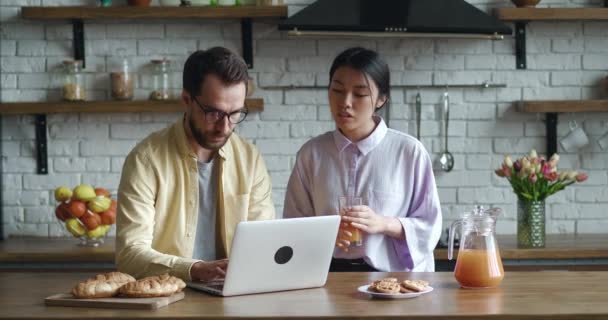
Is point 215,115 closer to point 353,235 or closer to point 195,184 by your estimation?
point 195,184

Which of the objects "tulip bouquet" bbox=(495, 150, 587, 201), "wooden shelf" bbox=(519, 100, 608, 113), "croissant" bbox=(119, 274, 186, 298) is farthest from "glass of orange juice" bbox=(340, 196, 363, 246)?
"wooden shelf" bbox=(519, 100, 608, 113)

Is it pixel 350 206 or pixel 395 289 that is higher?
pixel 350 206

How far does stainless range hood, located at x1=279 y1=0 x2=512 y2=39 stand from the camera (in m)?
3.77

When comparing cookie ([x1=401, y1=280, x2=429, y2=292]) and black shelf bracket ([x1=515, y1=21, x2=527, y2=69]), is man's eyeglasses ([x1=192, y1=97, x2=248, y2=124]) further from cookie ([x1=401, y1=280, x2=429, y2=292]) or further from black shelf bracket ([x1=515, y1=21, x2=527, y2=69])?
black shelf bracket ([x1=515, y1=21, x2=527, y2=69])

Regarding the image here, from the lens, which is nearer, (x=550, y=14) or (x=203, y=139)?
(x=203, y=139)

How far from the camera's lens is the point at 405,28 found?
3809mm

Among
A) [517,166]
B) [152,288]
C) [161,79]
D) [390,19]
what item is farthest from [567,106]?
[152,288]

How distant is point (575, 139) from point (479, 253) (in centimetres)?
214

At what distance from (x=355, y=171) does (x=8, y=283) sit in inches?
42.6

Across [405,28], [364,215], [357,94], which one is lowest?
[364,215]

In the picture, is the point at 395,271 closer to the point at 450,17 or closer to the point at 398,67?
the point at 450,17

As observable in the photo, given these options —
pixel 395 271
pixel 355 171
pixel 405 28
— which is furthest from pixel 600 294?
pixel 405 28

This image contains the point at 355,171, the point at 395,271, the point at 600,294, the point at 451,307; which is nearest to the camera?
the point at 451,307

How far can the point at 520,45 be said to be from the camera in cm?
430
